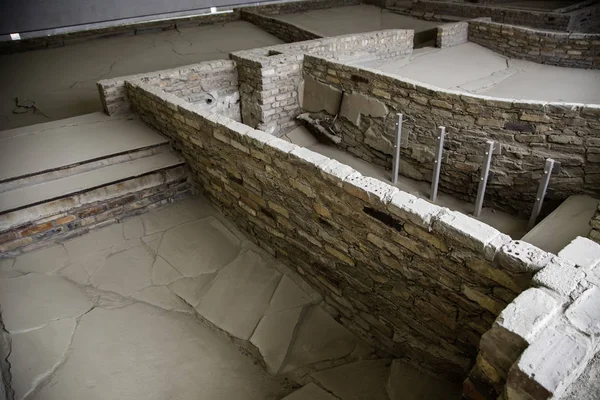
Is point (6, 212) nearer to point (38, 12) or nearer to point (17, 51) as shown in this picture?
point (38, 12)

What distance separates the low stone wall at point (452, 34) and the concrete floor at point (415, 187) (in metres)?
3.24

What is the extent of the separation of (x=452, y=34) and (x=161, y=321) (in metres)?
7.06

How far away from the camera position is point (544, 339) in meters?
1.50

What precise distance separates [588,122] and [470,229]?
113 inches

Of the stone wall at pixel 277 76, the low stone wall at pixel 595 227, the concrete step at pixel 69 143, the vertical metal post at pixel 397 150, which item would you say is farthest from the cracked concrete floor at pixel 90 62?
the low stone wall at pixel 595 227

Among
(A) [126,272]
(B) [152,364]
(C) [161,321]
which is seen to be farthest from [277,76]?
(B) [152,364]

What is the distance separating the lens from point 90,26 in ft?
2.02

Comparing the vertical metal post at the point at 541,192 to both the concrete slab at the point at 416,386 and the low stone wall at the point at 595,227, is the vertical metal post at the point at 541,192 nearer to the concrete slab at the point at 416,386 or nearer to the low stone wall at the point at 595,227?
the low stone wall at the point at 595,227

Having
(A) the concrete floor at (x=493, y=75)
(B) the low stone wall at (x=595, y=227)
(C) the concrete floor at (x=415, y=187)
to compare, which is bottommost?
(C) the concrete floor at (x=415, y=187)

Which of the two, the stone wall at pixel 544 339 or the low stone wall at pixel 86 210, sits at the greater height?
the stone wall at pixel 544 339

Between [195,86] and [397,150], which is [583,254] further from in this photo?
[195,86]

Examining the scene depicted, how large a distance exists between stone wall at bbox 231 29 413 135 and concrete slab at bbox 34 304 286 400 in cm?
337

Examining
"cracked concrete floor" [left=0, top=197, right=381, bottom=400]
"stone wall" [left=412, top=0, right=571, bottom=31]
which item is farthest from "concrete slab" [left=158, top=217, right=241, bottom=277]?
"stone wall" [left=412, top=0, right=571, bottom=31]

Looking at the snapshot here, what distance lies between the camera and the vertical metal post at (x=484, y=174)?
4238mm
